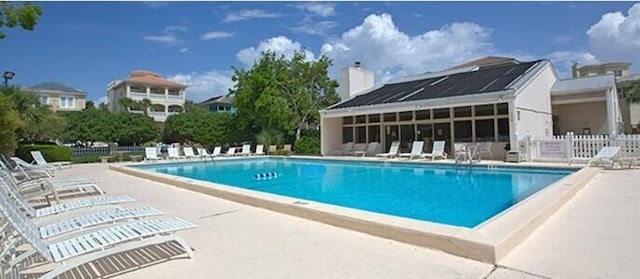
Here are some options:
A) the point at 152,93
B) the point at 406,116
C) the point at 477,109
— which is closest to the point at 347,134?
the point at 406,116

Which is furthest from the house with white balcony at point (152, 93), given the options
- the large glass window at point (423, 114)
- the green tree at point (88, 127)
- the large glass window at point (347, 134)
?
the large glass window at point (423, 114)

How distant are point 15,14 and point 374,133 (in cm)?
1606

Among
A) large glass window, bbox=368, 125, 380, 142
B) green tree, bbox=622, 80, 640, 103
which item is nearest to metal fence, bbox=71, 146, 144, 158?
large glass window, bbox=368, 125, 380, 142

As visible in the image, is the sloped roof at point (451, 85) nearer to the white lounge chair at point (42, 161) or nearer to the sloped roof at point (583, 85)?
the sloped roof at point (583, 85)

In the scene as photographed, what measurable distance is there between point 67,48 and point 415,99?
20.0 meters

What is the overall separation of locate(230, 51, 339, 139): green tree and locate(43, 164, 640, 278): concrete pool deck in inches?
746

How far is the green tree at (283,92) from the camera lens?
24641 millimetres

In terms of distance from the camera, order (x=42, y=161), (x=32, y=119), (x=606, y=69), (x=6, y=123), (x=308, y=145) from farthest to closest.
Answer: (x=606, y=69) < (x=308, y=145) < (x=32, y=119) < (x=42, y=161) < (x=6, y=123)

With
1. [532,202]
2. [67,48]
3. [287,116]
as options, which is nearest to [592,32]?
[287,116]

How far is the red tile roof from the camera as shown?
51.3 metres

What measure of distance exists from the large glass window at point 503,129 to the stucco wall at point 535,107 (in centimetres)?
80

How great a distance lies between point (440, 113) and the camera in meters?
18.2

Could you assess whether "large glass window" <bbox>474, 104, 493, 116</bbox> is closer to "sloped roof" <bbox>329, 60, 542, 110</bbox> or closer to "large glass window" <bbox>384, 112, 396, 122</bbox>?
"sloped roof" <bbox>329, 60, 542, 110</bbox>

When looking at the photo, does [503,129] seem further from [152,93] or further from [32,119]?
[152,93]
